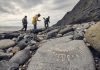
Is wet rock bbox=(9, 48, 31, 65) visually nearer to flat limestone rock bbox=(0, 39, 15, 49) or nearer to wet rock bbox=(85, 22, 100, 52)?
flat limestone rock bbox=(0, 39, 15, 49)

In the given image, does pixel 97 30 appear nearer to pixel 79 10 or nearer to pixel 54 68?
pixel 54 68

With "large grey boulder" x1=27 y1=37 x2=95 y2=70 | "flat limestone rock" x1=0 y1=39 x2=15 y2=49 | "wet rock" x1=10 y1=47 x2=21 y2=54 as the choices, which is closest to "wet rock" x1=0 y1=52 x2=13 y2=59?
"wet rock" x1=10 y1=47 x2=21 y2=54

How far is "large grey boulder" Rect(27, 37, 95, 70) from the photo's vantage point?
10.6 metres

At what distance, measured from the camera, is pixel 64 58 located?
11133mm

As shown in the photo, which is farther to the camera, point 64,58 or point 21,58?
point 21,58

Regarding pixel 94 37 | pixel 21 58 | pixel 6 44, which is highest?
pixel 94 37

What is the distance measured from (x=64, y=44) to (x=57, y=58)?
1513 millimetres

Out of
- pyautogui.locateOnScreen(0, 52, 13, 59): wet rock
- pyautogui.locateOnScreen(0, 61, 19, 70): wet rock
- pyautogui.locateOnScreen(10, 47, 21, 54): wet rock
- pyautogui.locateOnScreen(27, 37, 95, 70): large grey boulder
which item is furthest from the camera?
pyautogui.locateOnScreen(10, 47, 21, 54): wet rock

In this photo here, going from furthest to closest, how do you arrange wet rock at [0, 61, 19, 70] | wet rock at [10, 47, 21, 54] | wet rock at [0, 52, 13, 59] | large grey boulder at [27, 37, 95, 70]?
wet rock at [10, 47, 21, 54]
wet rock at [0, 52, 13, 59]
wet rock at [0, 61, 19, 70]
large grey boulder at [27, 37, 95, 70]

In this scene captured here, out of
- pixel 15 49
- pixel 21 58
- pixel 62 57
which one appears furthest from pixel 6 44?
pixel 62 57

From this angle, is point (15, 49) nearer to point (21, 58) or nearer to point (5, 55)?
point (5, 55)

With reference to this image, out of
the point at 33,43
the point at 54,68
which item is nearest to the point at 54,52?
the point at 54,68

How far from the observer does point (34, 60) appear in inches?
445

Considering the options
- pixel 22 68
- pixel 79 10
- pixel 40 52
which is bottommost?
pixel 22 68
